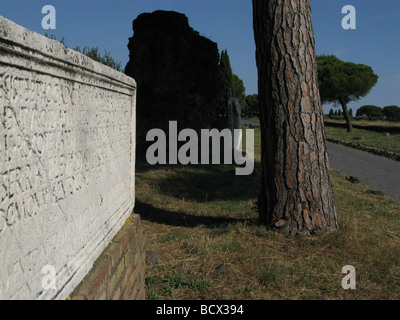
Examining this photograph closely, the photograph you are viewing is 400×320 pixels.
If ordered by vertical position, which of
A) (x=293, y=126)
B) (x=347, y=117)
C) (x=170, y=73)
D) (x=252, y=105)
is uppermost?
(x=252, y=105)

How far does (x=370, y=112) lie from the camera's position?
44375 mm

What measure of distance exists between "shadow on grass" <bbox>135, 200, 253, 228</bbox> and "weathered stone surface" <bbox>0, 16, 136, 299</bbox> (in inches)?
109

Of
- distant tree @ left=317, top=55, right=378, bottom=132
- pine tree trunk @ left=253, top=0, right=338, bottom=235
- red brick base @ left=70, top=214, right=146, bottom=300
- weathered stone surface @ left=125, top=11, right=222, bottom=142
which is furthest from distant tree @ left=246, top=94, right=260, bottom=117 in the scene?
red brick base @ left=70, top=214, right=146, bottom=300

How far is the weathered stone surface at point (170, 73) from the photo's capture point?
10062mm

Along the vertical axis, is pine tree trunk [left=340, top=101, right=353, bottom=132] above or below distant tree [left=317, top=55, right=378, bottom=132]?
below

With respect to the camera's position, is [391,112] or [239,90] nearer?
[391,112]

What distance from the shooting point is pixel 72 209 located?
1.70 meters

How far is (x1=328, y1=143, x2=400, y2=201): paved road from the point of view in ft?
27.9

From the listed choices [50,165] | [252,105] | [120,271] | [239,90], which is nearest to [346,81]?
[239,90]

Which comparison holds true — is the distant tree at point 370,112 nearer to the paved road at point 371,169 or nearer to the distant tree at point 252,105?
the distant tree at point 252,105

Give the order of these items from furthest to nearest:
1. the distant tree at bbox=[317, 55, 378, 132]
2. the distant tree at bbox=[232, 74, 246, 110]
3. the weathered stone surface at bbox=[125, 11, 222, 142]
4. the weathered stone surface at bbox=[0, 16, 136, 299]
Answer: the distant tree at bbox=[232, 74, 246, 110] < the distant tree at bbox=[317, 55, 378, 132] < the weathered stone surface at bbox=[125, 11, 222, 142] < the weathered stone surface at bbox=[0, 16, 136, 299]

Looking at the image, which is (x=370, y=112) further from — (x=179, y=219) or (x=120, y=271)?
(x=120, y=271)

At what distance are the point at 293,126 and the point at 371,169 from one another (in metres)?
7.82

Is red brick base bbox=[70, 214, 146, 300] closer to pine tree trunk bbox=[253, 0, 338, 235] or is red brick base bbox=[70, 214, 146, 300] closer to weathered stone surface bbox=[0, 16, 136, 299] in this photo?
weathered stone surface bbox=[0, 16, 136, 299]
